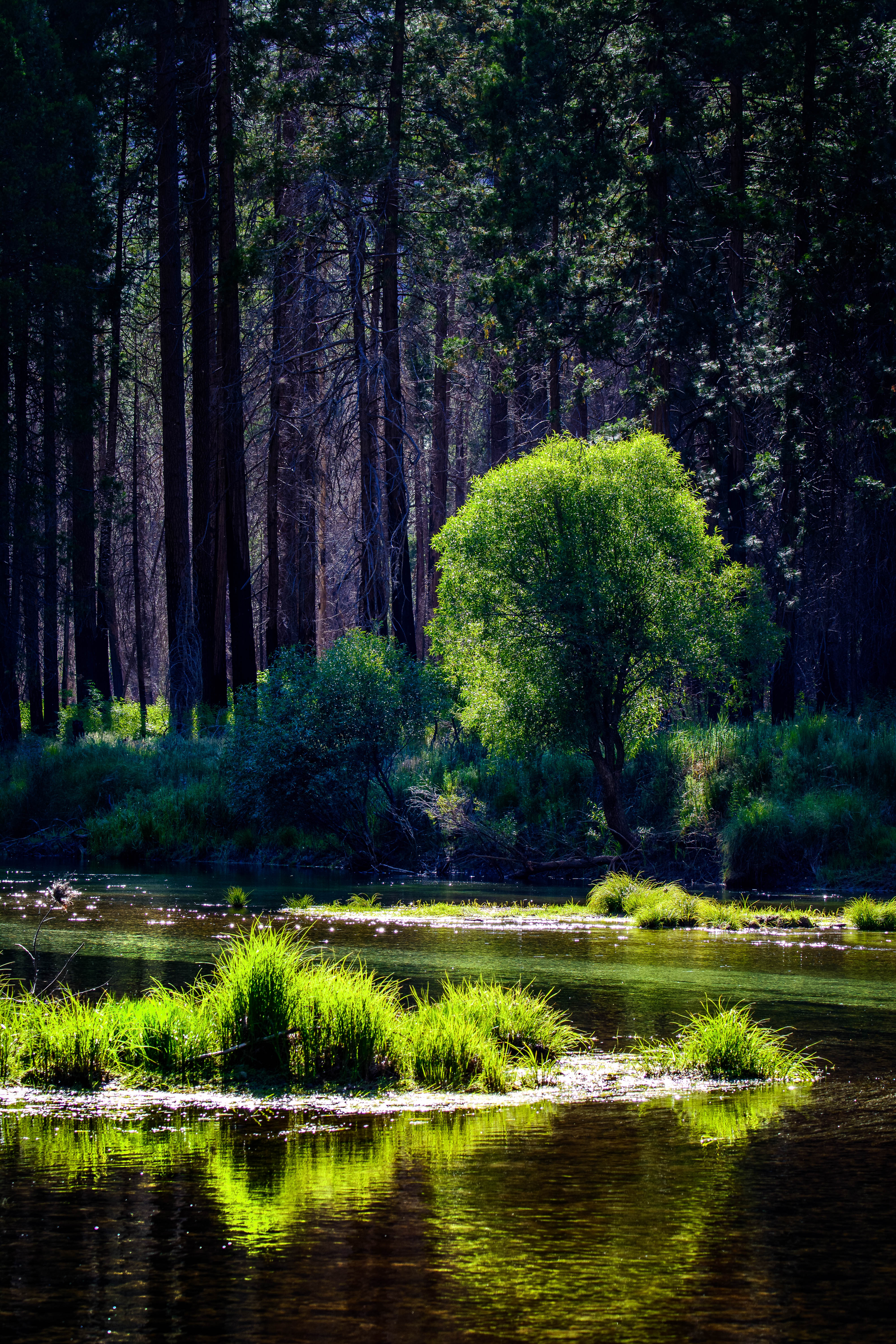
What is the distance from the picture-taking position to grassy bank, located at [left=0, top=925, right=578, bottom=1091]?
33.6ft

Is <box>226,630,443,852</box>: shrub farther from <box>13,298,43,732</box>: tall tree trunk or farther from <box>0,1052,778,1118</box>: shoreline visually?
<box>0,1052,778,1118</box>: shoreline

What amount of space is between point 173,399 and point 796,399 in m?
14.7

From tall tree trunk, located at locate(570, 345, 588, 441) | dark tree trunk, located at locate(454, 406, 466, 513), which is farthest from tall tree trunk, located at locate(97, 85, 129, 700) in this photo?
dark tree trunk, located at locate(454, 406, 466, 513)

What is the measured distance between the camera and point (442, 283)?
39.8m

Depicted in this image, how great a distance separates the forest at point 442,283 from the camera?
3169cm

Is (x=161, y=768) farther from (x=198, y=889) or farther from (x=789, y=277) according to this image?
(x=789, y=277)

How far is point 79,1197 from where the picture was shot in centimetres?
739

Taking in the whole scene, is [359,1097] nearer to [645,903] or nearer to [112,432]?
[645,903]

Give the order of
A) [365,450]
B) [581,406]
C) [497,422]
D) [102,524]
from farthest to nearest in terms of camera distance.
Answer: [497,422] < [102,524] < [581,406] < [365,450]

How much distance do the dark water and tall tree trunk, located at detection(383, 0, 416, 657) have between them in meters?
25.9

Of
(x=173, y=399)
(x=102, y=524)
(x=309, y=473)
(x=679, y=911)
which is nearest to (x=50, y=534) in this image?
(x=173, y=399)

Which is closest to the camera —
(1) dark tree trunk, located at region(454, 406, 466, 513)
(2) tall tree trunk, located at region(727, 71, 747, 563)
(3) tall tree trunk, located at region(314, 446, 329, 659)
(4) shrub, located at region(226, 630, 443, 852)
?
(4) shrub, located at region(226, 630, 443, 852)

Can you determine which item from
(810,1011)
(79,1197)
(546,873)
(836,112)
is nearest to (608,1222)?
(79,1197)

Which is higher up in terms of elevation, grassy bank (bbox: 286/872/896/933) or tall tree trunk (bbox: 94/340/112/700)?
tall tree trunk (bbox: 94/340/112/700)
